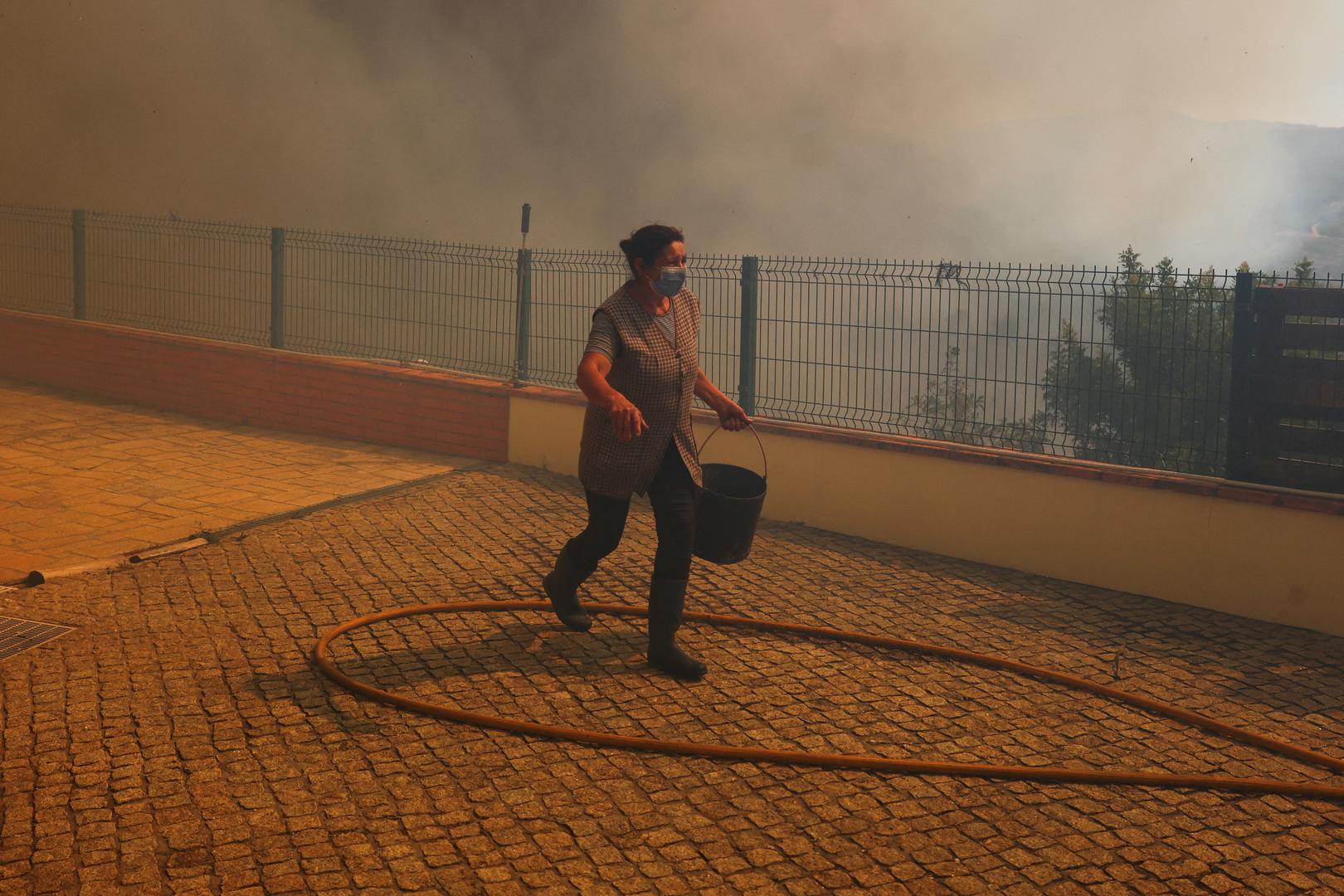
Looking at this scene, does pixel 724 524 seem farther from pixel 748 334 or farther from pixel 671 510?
pixel 748 334

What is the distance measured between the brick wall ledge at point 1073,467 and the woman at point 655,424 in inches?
118

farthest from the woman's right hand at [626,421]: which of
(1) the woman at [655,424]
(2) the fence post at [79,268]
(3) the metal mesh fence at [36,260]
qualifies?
(3) the metal mesh fence at [36,260]

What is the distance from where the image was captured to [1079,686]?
229 inches

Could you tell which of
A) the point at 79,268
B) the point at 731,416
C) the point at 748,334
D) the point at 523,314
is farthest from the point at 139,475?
the point at 731,416

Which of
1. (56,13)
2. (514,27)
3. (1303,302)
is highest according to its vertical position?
(514,27)

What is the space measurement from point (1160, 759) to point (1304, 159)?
481ft

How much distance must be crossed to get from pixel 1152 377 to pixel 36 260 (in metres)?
12.3

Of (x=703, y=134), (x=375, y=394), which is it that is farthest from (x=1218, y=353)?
(x=703, y=134)

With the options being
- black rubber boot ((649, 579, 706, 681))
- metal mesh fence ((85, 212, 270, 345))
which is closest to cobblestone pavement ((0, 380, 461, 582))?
metal mesh fence ((85, 212, 270, 345))

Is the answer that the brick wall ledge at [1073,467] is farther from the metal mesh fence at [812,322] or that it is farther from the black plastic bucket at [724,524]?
the black plastic bucket at [724,524]

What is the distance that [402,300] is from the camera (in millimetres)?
11836

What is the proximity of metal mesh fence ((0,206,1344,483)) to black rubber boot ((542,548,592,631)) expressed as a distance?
3255mm

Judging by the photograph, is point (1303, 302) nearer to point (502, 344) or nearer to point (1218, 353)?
point (1218, 353)

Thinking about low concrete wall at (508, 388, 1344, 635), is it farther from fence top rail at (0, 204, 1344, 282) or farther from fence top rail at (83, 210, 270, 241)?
fence top rail at (83, 210, 270, 241)
